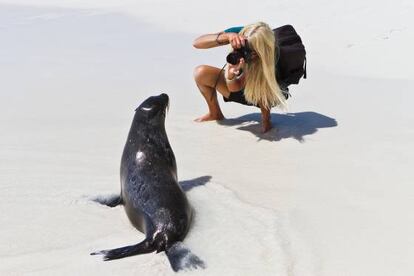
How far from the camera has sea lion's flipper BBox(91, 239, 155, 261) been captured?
2576 mm

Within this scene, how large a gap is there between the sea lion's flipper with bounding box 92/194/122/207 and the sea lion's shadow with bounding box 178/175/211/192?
399 millimetres

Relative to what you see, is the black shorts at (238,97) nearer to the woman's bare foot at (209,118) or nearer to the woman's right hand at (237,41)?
the woman's bare foot at (209,118)

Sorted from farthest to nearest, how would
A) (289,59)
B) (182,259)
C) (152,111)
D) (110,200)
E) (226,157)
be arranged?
(289,59), (226,157), (152,111), (110,200), (182,259)

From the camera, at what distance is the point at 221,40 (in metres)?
4.18

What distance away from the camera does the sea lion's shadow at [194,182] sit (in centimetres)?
340

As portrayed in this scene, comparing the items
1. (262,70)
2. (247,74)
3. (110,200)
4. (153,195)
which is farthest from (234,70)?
(153,195)

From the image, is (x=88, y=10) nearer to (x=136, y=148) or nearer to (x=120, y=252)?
(x=136, y=148)

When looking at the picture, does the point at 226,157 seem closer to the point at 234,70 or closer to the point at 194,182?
the point at 194,182

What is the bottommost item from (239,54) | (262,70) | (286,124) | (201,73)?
(286,124)

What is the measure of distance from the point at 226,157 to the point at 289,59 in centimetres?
99

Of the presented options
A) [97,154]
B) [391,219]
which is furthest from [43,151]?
[391,219]

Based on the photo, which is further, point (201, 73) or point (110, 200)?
point (201, 73)

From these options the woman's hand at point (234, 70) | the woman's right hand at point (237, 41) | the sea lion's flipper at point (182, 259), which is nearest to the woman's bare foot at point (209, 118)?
the woman's hand at point (234, 70)

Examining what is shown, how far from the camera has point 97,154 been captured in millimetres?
3986
